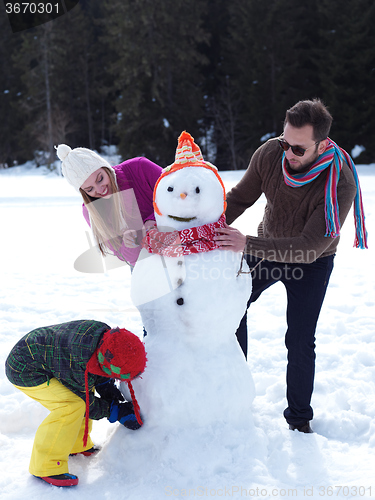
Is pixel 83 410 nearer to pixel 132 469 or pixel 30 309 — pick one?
pixel 132 469

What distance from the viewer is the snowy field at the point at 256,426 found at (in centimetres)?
185

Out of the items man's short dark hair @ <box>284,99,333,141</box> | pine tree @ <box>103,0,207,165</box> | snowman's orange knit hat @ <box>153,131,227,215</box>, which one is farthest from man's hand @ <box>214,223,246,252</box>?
pine tree @ <box>103,0,207,165</box>

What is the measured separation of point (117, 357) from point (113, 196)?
832 millimetres

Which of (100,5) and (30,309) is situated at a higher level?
(100,5)

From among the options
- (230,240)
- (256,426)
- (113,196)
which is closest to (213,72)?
(113,196)

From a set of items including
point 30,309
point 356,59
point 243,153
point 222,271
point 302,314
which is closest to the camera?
point 222,271

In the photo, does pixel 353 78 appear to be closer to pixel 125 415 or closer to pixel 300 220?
pixel 300 220

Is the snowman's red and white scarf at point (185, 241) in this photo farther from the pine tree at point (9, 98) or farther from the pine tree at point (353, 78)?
the pine tree at point (9, 98)

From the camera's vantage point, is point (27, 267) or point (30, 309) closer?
point (30, 309)

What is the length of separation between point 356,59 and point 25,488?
18.2 meters

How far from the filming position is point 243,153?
63.6 feet

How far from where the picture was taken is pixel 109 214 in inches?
89.0

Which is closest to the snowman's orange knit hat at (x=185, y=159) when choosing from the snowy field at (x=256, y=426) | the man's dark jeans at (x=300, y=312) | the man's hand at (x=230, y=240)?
the man's hand at (x=230, y=240)

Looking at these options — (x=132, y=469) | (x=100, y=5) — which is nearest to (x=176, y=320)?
(x=132, y=469)
